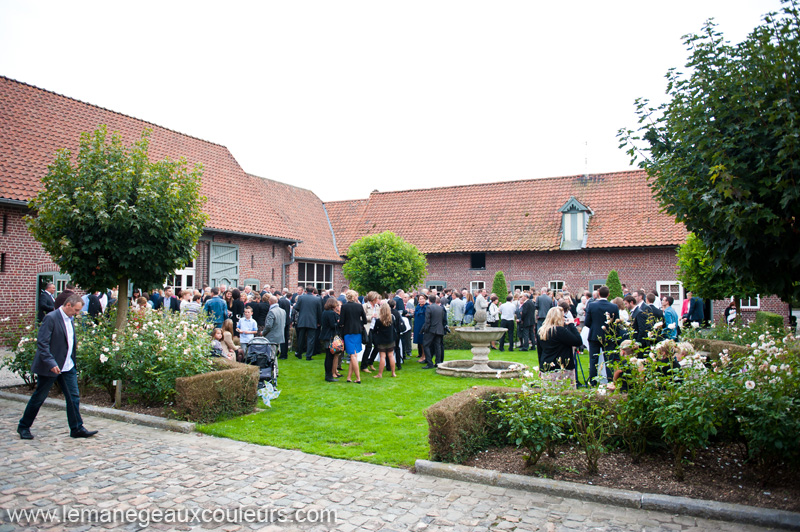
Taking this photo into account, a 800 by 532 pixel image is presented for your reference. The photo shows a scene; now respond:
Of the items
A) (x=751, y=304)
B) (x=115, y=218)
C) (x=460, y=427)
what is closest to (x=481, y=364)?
(x=460, y=427)

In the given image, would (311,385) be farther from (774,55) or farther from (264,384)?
(774,55)

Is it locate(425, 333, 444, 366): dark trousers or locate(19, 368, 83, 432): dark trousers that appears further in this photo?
locate(425, 333, 444, 366): dark trousers

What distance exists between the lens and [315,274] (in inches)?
1069

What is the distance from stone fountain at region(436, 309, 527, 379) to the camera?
1134cm

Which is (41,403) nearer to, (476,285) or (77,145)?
(77,145)

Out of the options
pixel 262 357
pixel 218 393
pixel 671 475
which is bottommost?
pixel 671 475

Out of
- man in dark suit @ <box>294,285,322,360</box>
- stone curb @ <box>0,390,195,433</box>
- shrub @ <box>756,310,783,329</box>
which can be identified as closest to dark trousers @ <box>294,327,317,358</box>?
man in dark suit @ <box>294,285,322,360</box>

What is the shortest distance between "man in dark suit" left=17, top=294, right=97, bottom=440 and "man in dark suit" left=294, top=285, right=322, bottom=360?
7.04 meters

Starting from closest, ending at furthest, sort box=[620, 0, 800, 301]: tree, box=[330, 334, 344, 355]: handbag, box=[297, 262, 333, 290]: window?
box=[620, 0, 800, 301]: tree, box=[330, 334, 344, 355]: handbag, box=[297, 262, 333, 290]: window

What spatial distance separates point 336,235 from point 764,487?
2697 centimetres

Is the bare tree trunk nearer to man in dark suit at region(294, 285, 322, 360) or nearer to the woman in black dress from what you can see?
the woman in black dress

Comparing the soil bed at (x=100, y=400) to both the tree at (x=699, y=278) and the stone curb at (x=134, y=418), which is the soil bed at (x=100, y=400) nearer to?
the stone curb at (x=134, y=418)

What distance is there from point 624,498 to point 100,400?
25.4ft

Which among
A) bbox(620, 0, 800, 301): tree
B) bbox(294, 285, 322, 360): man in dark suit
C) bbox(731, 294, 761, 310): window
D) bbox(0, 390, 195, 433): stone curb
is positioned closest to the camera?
bbox(620, 0, 800, 301): tree
